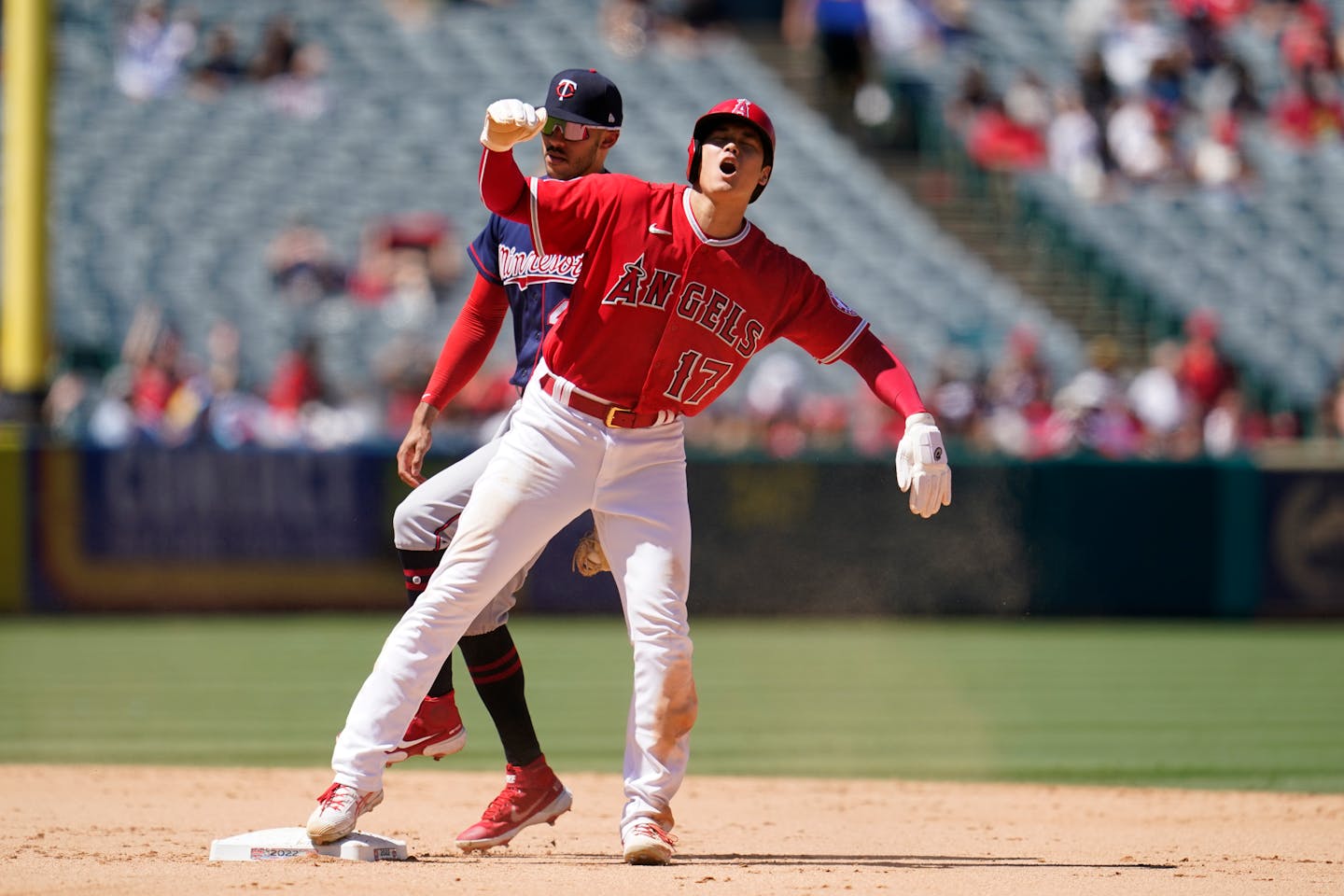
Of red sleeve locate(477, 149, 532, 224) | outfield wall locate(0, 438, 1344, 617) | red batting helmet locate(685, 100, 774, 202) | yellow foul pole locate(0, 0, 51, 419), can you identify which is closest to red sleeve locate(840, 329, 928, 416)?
red batting helmet locate(685, 100, 774, 202)

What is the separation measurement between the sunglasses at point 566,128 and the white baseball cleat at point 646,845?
1.95 meters

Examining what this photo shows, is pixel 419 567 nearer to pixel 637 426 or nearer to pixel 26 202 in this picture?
pixel 637 426

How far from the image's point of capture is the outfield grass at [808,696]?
25.7 feet

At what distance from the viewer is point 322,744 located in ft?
26.5

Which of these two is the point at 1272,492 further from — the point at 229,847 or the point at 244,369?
the point at 229,847

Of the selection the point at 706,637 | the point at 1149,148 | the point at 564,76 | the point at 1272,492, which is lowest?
the point at 706,637

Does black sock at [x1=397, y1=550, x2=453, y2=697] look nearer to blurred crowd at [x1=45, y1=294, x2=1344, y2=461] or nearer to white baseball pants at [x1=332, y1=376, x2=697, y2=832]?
white baseball pants at [x1=332, y1=376, x2=697, y2=832]

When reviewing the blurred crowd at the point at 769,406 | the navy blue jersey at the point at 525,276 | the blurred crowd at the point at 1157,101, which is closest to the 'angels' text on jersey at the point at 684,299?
the navy blue jersey at the point at 525,276

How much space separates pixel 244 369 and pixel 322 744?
782 cm

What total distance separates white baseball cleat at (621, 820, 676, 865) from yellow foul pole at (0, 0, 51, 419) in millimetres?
9163

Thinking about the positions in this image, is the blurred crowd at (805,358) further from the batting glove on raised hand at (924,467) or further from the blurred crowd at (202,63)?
the batting glove on raised hand at (924,467)

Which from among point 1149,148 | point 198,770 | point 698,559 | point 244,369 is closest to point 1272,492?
point 698,559

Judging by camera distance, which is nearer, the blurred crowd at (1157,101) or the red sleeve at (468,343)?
the red sleeve at (468,343)

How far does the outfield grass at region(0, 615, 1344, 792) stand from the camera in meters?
7.85
